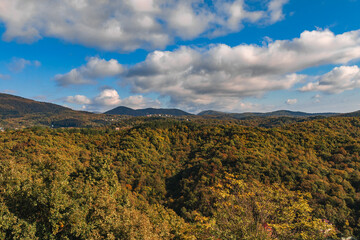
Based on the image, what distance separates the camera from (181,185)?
310 feet

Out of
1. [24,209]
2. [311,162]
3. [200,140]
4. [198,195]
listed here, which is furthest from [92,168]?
[200,140]

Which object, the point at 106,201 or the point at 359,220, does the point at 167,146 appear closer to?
the point at 359,220

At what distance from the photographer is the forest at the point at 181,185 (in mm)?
18969

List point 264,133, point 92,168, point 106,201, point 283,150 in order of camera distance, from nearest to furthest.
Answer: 1. point 106,201
2. point 92,168
3. point 283,150
4. point 264,133

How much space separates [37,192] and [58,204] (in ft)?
9.43

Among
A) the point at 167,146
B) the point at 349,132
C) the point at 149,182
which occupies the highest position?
the point at 349,132

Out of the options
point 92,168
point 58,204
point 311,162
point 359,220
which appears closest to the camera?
point 58,204

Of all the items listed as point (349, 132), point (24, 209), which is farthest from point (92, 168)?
point (349, 132)

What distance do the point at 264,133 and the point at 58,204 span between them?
12321 cm

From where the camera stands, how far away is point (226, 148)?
10475 centimetres

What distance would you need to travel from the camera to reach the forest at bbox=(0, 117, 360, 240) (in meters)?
19.0

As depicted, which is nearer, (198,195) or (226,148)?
(198,195)

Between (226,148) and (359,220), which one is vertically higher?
(226,148)

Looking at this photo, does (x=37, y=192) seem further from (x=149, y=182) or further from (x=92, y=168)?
(x=149, y=182)
